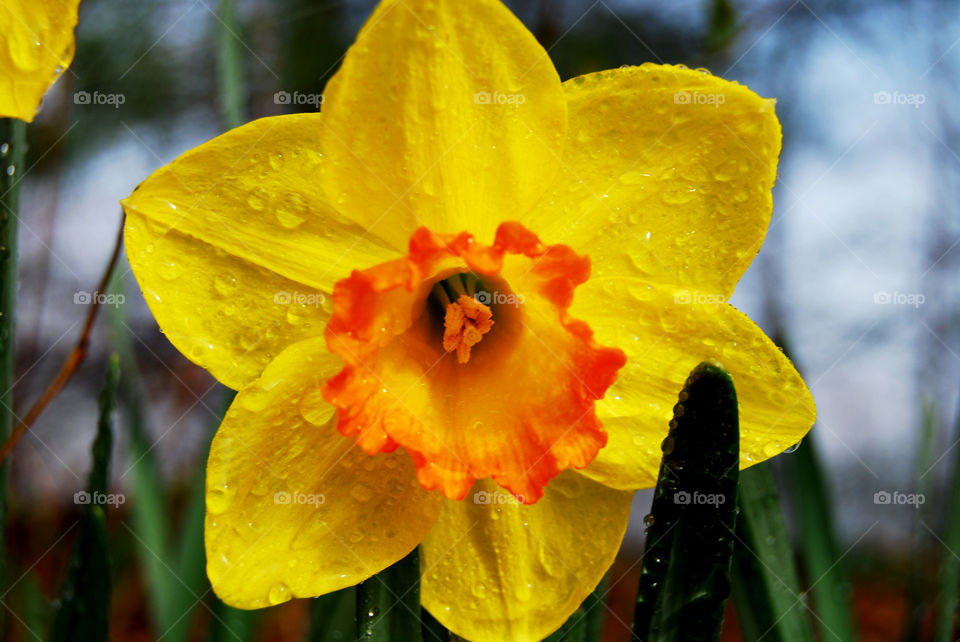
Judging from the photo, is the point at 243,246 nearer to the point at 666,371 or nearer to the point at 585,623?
the point at 666,371

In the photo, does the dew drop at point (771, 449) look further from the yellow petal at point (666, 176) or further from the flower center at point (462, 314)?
the flower center at point (462, 314)

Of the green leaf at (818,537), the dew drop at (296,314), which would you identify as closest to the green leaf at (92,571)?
the dew drop at (296,314)

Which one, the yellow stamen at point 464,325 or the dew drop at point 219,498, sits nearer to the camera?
the dew drop at point 219,498

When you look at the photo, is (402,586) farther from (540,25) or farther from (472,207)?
(540,25)

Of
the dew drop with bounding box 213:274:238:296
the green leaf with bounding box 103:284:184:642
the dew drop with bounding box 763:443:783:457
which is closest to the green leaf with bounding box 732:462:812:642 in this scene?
the dew drop with bounding box 763:443:783:457

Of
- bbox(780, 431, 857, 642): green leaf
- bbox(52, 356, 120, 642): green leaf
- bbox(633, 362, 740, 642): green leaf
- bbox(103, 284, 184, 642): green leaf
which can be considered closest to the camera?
bbox(633, 362, 740, 642): green leaf

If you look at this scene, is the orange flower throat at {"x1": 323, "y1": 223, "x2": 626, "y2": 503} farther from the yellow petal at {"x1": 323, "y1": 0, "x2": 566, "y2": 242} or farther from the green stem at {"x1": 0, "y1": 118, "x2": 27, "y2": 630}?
the green stem at {"x1": 0, "y1": 118, "x2": 27, "y2": 630}

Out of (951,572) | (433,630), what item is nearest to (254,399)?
(433,630)
